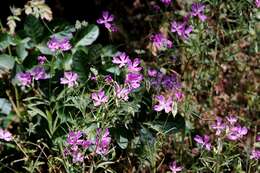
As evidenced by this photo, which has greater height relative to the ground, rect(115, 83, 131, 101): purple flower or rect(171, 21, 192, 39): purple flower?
rect(171, 21, 192, 39): purple flower

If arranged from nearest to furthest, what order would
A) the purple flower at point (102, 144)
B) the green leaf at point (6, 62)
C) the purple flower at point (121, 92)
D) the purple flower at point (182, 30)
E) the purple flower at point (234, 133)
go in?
the purple flower at point (121, 92)
the purple flower at point (102, 144)
the purple flower at point (234, 133)
the purple flower at point (182, 30)
the green leaf at point (6, 62)

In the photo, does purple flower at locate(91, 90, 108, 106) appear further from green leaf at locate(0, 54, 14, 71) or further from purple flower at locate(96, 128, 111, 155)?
green leaf at locate(0, 54, 14, 71)

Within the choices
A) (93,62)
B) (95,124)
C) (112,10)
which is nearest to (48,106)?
(93,62)

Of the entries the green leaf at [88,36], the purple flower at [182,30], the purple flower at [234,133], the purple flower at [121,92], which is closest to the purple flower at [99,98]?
the purple flower at [121,92]

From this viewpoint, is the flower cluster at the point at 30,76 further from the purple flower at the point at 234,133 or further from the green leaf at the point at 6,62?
the purple flower at the point at 234,133

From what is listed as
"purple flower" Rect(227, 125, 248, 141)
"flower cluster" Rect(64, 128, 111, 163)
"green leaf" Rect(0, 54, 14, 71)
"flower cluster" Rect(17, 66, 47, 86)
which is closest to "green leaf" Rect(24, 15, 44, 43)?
"green leaf" Rect(0, 54, 14, 71)

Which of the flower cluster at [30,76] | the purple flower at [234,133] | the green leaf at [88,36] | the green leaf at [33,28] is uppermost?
the green leaf at [33,28]

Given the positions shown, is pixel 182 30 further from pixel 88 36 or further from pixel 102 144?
pixel 102 144

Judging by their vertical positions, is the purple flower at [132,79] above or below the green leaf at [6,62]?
above
